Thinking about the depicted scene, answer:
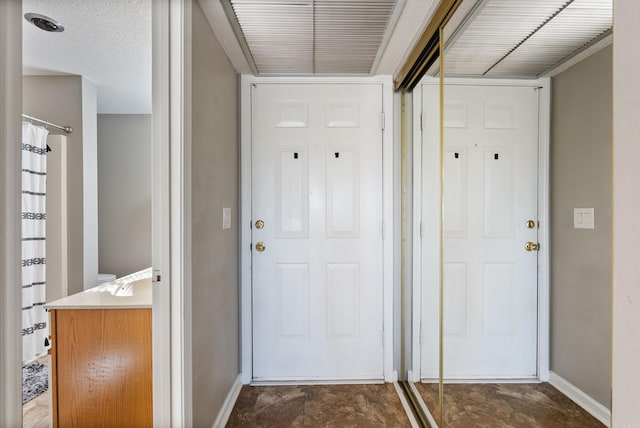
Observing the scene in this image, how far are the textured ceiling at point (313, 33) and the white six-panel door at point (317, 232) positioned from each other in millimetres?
194

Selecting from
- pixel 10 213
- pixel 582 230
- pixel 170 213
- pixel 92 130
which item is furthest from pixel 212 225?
pixel 92 130

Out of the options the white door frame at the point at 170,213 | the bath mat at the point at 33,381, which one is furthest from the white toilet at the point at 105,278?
the white door frame at the point at 170,213

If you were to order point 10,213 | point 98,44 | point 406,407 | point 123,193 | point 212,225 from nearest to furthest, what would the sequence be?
point 10,213, point 212,225, point 406,407, point 98,44, point 123,193

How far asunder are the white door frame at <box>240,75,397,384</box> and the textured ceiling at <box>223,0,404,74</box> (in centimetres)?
8

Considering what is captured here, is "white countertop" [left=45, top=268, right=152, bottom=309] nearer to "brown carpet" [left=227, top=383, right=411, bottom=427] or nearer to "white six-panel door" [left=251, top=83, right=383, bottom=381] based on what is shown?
"white six-panel door" [left=251, top=83, right=383, bottom=381]

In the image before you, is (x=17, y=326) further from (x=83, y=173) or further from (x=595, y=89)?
(x=83, y=173)

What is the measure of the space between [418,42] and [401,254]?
52.3 inches

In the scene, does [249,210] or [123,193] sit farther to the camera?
[123,193]

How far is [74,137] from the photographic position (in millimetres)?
2686

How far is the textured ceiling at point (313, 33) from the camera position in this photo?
5.08ft

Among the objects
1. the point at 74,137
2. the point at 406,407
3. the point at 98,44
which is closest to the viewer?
the point at 406,407

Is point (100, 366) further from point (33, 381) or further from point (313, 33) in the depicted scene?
point (313, 33)

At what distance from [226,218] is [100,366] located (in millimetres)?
927

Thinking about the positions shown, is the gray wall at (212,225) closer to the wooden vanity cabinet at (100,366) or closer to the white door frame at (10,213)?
the wooden vanity cabinet at (100,366)
